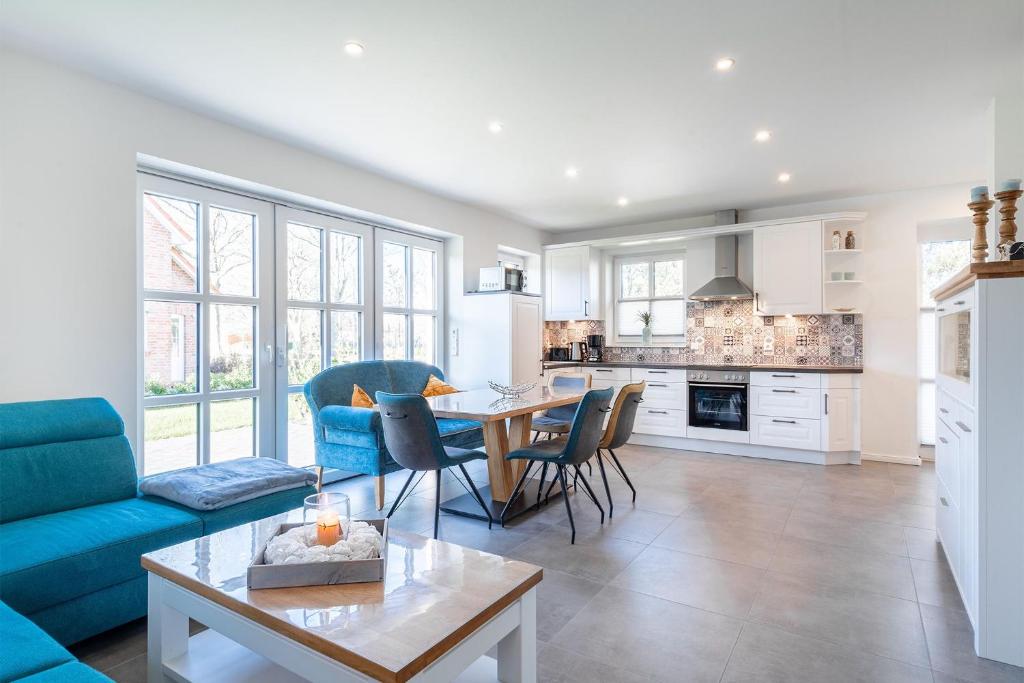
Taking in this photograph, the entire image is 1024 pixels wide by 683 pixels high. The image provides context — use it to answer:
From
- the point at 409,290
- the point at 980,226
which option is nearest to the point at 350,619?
the point at 980,226

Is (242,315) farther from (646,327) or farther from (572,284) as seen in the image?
(646,327)

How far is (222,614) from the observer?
1445 mm

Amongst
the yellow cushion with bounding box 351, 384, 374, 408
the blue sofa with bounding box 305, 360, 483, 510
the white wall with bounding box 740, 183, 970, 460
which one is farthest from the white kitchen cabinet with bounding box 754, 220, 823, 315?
the yellow cushion with bounding box 351, 384, 374, 408

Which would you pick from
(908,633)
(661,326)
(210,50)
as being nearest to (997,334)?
(908,633)

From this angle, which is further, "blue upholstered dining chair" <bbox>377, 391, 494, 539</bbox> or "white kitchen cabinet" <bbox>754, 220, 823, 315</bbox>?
"white kitchen cabinet" <bbox>754, 220, 823, 315</bbox>

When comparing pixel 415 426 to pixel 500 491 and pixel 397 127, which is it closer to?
pixel 500 491

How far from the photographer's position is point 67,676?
3.99 ft

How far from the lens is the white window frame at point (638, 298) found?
6.54 metres

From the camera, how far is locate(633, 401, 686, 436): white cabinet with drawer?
19.1ft

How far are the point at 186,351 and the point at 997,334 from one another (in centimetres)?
427

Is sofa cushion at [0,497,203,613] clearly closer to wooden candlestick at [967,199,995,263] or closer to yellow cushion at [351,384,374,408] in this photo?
yellow cushion at [351,384,374,408]

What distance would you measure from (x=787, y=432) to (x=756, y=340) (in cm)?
114

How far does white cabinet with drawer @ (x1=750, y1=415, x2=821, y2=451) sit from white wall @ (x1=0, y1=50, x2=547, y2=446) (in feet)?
16.7

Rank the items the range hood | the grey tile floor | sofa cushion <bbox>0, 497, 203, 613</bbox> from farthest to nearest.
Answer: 1. the range hood
2. the grey tile floor
3. sofa cushion <bbox>0, 497, 203, 613</bbox>
